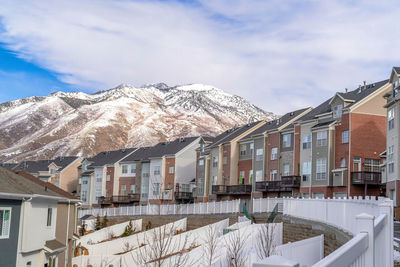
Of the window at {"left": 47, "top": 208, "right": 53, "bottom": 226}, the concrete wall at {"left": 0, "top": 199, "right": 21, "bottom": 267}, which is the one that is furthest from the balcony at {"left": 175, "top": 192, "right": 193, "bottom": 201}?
the concrete wall at {"left": 0, "top": 199, "right": 21, "bottom": 267}

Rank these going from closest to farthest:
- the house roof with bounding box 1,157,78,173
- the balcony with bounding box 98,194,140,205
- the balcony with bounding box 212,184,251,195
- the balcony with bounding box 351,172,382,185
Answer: the balcony with bounding box 351,172,382,185
the balcony with bounding box 212,184,251,195
the balcony with bounding box 98,194,140,205
the house roof with bounding box 1,157,78,173

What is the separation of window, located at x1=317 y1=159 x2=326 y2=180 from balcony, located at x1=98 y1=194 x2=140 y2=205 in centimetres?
3841

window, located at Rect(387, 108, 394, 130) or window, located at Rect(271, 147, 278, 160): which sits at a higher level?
window, located at Rect(387, 108, 394, 130)

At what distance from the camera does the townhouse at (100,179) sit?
91562 mm

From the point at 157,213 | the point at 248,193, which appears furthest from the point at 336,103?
the point at 157,213

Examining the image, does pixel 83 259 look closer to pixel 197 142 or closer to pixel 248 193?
pixel 248 193

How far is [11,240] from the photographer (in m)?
24.0

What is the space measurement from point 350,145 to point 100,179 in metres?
54.2

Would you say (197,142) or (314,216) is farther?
(197,142)

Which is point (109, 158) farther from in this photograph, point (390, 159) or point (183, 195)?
point (390, 159)

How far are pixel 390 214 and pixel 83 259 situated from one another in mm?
28915

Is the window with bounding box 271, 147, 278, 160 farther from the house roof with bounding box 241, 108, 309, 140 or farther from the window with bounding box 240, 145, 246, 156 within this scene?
the window with bounding box 240, 145, 246, 156

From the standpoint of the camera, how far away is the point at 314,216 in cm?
2362

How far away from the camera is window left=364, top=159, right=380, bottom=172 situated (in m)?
50.5
